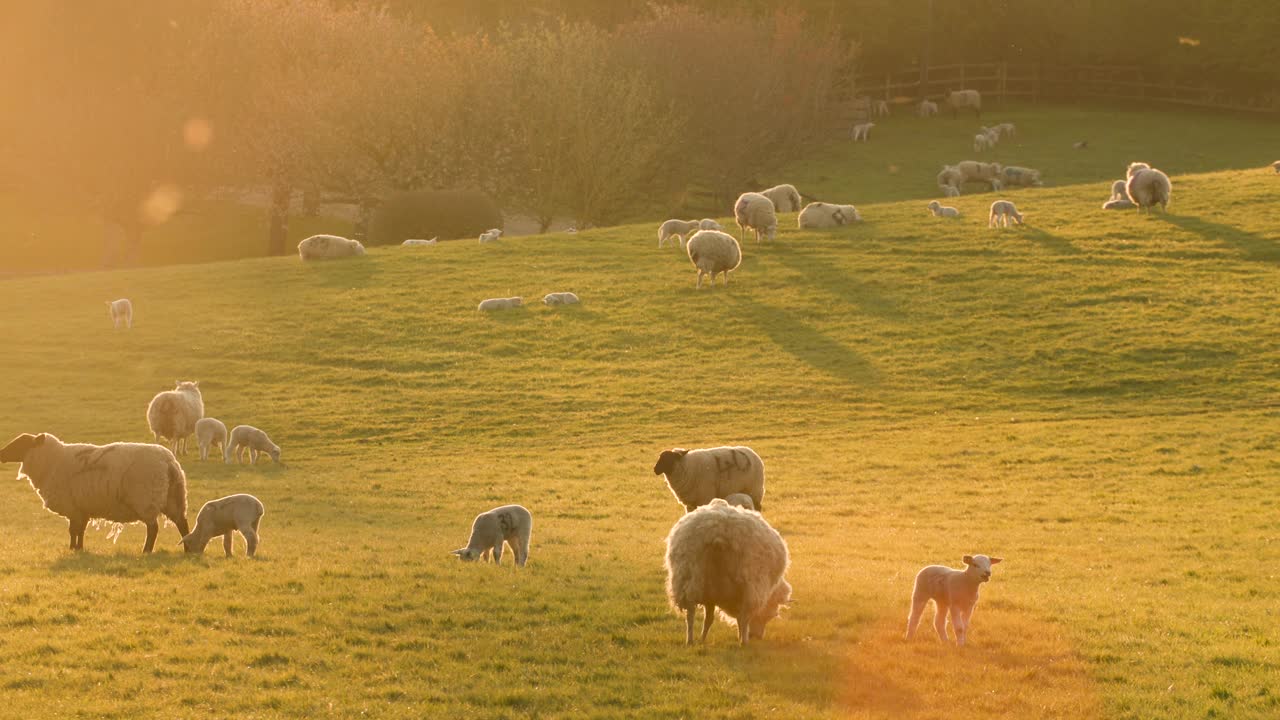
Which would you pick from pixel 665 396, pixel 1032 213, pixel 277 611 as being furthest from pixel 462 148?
pixel 277 611

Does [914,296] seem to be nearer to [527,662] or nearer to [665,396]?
[665,396]

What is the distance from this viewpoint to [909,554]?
64.1ft

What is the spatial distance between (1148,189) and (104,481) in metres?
42.0

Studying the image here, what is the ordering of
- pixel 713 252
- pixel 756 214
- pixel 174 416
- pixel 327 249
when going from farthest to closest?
pixel 327 249
pixel 756 214
pixel 713 252
pixel 174 416

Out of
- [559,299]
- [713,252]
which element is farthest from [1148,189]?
[559,299]

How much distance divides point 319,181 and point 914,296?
3925 cm

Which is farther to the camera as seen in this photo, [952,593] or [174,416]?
[174,416]

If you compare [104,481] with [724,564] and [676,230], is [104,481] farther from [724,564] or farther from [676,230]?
[676,230]

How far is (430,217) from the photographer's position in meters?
63.1

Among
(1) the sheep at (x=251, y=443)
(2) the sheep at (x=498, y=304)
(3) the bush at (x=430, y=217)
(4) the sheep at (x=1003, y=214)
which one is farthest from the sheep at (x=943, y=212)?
(1) the sheep at (x=251, y=443)

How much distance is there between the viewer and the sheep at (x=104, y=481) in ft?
57.4

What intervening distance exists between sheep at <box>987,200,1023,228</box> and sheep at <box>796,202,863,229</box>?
5.39m

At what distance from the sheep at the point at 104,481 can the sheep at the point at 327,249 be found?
3493 cm

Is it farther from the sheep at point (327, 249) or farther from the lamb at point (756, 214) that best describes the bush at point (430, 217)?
the lamb at point (756, 214)
